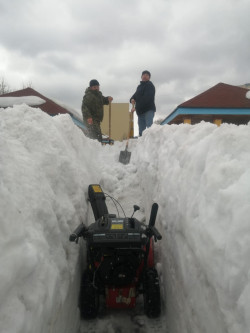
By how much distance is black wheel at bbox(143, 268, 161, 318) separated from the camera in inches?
111

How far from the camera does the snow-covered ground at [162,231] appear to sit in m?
1.54

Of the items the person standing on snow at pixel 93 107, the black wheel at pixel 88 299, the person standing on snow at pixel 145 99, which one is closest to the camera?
the black wheel at pixel 88 299

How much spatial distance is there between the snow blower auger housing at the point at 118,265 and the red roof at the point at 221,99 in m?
9.09

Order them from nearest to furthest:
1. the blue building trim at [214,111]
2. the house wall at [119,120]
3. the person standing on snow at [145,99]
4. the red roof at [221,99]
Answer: the person standing on snow at [145,99], the blue building trim at [214,111], the red roof at [221,99], the house wall at [119,120]

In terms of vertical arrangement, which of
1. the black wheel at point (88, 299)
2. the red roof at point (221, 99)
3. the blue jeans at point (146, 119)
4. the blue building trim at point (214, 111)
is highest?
the red roof at point (221, 99)

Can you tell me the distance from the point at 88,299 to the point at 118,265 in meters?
0.60

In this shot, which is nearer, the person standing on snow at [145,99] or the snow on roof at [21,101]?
the person standing on snow at [145,99]

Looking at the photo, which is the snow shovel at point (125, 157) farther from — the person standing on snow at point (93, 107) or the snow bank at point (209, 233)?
the snow bank at point (209, 233)

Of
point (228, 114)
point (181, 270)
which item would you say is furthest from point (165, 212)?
point (228, 114)

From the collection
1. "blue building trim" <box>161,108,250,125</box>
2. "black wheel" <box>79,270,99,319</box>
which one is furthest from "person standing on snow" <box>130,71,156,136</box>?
"black wheel" <box>79,270,99,319</box>

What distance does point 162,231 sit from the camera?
3424 millimetres

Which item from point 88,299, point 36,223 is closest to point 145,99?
point 88,299

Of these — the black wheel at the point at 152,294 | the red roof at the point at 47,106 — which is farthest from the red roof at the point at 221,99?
the black wheel at the point at 152,294

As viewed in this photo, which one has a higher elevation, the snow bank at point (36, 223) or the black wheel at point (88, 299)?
the snow bank at point (36, 223)
